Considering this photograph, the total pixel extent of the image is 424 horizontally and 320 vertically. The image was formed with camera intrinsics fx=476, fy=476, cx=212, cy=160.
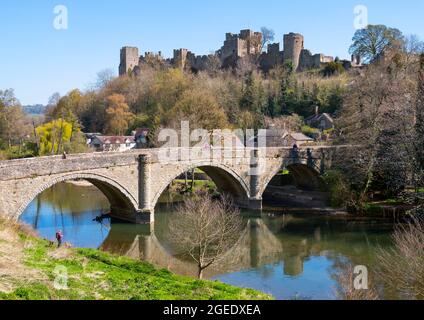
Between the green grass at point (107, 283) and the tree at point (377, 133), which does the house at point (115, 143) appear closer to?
the tree at point (377, 133)

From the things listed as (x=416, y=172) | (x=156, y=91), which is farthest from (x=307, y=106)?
(x=416, y=172)

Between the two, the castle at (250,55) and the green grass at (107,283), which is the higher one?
the castle at (250,55)

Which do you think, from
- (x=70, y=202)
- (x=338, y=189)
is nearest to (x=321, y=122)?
(x=338, y=189)

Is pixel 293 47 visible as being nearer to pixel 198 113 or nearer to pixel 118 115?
pixel 118 115

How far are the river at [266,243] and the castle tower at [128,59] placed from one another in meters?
51.4

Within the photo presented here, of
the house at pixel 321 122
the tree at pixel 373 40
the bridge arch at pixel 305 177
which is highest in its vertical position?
the tree at pixel 373 40

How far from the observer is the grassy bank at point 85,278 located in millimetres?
10398

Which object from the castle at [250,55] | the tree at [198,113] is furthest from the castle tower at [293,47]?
the tree at [198,113]

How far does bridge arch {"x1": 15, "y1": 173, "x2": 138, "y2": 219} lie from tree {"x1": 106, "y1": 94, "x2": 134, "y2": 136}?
104 feet

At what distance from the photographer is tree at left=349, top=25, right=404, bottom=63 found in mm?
58619
